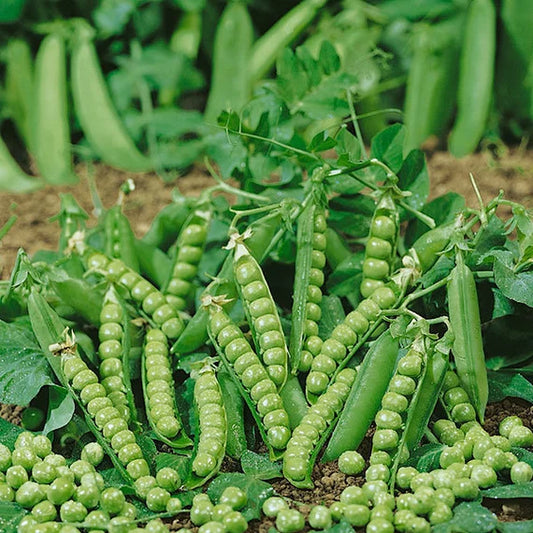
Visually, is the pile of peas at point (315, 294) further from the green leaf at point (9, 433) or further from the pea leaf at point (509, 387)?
the green leaf at point (9, 433)

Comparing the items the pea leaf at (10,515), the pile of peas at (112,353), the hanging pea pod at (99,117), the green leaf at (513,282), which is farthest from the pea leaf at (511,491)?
the hanging pea pod at (99,117)

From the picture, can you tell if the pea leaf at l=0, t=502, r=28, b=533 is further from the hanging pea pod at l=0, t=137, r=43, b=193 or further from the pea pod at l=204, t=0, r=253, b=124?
the pea pod at l=204, t=0, r=253, b=124


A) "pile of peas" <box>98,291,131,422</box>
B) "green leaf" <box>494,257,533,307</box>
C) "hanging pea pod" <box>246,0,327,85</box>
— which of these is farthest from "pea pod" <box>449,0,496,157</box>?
"pile of peas" <box>98,291,131,422</box>

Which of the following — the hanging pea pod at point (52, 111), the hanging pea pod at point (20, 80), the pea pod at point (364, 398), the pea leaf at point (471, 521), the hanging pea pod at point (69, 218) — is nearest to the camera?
the pea leaf at point (471, 521)

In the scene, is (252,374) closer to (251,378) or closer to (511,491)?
(251,378)

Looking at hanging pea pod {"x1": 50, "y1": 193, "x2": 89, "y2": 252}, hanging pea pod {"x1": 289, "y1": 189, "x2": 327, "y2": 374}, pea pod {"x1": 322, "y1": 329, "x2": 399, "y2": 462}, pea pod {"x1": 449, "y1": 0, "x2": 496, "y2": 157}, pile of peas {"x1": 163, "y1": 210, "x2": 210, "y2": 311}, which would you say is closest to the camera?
pea pod {"x1": 322, "y1": 329, "x2": 399, "y2": 462}

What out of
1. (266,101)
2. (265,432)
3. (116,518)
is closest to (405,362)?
(265,432)
